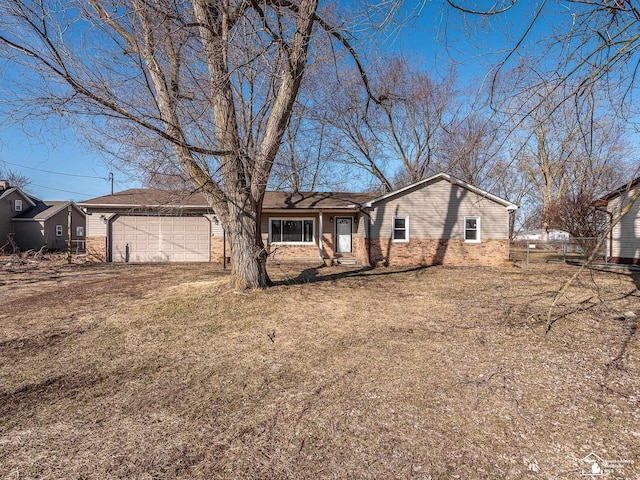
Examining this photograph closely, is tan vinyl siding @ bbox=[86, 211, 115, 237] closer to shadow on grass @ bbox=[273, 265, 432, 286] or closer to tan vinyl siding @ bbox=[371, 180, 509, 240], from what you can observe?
shadow on grass @ bbox=[273, 265, 432, 286]

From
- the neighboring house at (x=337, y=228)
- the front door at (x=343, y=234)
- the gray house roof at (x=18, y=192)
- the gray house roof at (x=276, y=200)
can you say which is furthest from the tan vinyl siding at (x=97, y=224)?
the gray house roof at (x=18, y=192)

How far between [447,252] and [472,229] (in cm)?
154


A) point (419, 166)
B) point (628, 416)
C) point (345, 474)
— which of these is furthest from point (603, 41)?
point (419, 166)

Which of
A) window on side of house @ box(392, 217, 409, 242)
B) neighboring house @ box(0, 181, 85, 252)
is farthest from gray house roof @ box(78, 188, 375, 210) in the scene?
neighboring house @ box(0, 181, 85, 252)

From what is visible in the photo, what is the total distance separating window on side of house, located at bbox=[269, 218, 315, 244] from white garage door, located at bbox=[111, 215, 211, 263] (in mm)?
3170

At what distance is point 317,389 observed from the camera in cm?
337

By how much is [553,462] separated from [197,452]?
2.55 meters

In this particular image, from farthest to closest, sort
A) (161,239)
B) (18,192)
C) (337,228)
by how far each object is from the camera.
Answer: (18,192)
(337,228)
(161,239)

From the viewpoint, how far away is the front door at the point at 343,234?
16.2m

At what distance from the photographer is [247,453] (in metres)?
2.40

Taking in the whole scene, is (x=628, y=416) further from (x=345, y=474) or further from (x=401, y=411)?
(x=345, y=474)

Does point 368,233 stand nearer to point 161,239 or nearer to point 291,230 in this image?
point 291,230

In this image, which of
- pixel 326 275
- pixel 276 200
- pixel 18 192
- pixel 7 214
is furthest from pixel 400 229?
pixel 18 192

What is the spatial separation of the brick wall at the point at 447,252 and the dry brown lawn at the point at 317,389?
7.39 meters
